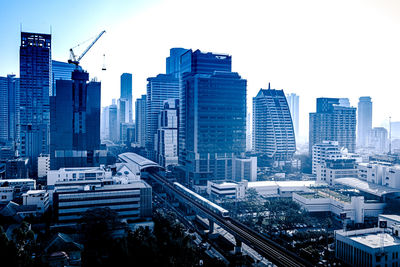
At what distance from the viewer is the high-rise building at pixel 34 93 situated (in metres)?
59.0

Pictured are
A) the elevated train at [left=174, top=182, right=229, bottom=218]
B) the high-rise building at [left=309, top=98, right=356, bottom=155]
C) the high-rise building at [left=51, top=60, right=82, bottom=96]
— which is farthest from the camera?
the high-rise building at [left=51, top=60, right=82, bottom=96]

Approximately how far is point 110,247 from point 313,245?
14.9 metres

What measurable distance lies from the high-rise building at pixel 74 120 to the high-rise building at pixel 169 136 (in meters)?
15.4

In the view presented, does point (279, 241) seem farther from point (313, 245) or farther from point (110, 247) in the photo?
point (110, 247)

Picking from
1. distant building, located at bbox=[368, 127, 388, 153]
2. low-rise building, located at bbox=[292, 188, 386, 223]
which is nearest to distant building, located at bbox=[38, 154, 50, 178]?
low-rise building, located at bbox=[292, 188, 386, 223]

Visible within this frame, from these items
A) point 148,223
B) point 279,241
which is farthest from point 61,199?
point 279,241

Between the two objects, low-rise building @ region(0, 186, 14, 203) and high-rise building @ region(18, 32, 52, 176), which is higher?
high-rise building @ region(18, 32, 52, 176)

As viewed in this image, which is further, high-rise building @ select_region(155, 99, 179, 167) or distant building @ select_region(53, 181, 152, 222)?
high-rise building @ select_region(155, 99, 179, 167)

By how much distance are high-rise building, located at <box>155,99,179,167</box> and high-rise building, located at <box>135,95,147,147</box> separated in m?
30.1

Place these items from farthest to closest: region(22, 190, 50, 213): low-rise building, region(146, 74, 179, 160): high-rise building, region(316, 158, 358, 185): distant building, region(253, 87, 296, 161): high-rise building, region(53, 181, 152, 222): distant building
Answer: region(146, 74, 179, 160): high-rise building < region(253, 87, 296, 161): high-rise building < region(316, 158, 358, 185): distant building < region(22, 190, 50, 213): low-rise building < region(53, 181, 152, 222): distant building

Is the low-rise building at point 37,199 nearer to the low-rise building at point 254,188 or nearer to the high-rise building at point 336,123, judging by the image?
the low-rise building at point 254,188

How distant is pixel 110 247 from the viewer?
2183cm

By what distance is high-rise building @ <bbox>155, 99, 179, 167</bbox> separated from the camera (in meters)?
63.2

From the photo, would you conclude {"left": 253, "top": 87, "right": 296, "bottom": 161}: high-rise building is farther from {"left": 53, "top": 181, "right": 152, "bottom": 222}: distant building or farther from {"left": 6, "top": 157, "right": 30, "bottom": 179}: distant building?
{"left": 6, "top": 157, "right": 30, "bottom": 179}: distant building
